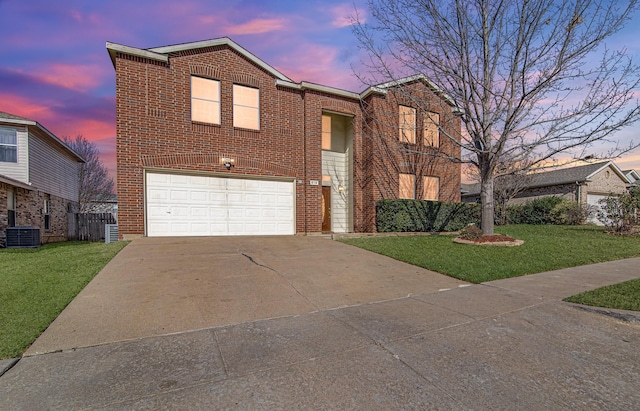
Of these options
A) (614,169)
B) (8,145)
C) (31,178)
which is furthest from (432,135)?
(8,145)

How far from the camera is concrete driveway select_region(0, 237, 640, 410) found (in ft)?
7.13

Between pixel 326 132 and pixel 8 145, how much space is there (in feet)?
49.1

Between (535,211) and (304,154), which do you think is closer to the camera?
(304,154)

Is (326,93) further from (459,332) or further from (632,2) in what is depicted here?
(459,332)

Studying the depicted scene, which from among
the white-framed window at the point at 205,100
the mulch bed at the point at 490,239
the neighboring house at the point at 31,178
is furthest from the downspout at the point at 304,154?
the neighboring house at the point at 31,178

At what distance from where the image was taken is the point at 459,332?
327cm

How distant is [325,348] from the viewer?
2.89 m

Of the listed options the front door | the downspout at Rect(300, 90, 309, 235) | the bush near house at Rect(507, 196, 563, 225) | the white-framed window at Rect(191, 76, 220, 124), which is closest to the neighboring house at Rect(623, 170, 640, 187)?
the bush near house at Rect(507, 196, 563, 225)

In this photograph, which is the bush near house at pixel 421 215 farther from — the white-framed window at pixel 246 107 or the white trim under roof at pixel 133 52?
the white trim under roof at pixel 133 52

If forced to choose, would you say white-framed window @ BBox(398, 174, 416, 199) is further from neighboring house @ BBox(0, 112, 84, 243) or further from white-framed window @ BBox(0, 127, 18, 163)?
white-framed window @ BBox(0, 127, 18, 163)

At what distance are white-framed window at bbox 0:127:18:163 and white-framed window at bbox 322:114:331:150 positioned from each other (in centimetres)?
1452

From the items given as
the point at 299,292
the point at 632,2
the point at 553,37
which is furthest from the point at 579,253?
the point at 299,292

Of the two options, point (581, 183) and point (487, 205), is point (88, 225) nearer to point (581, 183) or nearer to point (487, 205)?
point (487, 205)

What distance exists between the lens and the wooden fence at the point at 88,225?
1892 centimetres
